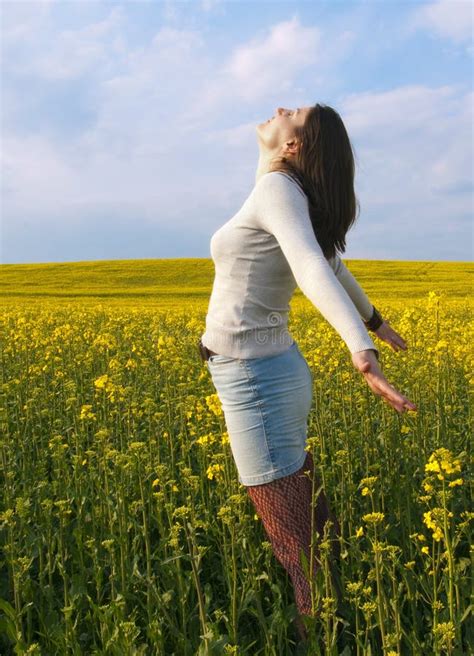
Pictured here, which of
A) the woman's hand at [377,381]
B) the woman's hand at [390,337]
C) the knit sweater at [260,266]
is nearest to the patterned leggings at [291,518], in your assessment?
the knit sweater at [260,266]

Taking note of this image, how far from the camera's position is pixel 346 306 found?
2.11 meters

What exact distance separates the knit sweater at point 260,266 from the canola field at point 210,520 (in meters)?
0.65

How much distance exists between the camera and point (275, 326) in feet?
8.39

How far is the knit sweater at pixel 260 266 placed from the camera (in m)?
2.27

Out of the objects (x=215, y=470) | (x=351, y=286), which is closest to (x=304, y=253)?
(x=351, y=286)

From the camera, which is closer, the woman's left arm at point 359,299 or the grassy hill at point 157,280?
the woman's left arm at point 359,299

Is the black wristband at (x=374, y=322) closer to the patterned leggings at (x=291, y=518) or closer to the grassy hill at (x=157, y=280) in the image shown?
the patterned leggings at (x=291, y=518)

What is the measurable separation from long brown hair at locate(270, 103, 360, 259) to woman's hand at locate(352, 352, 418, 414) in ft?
2.16

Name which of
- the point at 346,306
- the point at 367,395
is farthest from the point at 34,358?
the point at 346,306

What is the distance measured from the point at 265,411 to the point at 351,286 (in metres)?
0.88

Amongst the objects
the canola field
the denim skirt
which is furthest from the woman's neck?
the canola field

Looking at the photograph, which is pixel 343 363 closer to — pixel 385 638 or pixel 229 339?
pixel 229 339

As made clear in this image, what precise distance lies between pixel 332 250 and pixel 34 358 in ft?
21.8

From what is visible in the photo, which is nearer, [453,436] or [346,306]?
[346,306]
